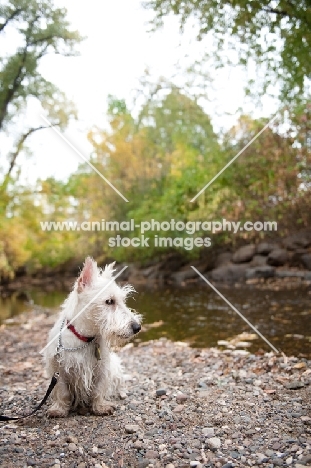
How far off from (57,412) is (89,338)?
2.66 ft

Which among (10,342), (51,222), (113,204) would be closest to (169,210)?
(113,204)

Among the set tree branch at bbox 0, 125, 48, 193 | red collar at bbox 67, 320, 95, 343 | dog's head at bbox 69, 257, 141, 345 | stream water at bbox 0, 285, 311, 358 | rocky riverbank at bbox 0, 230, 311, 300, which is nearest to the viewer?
dog's head at bbox 69, 257, 141, 345

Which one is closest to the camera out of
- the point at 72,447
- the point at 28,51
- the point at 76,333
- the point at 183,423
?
the point at 72,447

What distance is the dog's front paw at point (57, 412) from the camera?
4.16 m

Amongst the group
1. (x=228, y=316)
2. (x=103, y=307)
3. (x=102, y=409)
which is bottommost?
(x=102, y=409)

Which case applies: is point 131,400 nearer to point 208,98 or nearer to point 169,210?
point 208,98

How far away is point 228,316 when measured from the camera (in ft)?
35.1

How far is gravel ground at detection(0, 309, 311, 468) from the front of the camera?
331 centimetres

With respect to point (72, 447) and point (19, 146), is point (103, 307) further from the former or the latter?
point (19, 146)

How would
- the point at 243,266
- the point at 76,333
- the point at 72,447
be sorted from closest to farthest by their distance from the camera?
the point at 72,447
the point at 76,333
the point at 243,266

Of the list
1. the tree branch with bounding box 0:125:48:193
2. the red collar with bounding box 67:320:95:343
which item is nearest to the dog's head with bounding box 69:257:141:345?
the red collar with bounding box 67:320:95:343

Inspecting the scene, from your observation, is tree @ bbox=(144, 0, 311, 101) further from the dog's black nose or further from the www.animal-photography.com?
the dog's black nose

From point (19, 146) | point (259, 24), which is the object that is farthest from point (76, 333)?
point (19, 146)

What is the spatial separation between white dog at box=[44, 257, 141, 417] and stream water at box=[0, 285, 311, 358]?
3753 mm
